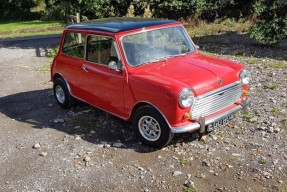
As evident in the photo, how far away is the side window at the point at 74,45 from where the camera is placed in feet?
22.9

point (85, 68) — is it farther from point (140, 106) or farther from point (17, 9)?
point (17, 9)

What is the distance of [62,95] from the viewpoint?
7898 millimetres

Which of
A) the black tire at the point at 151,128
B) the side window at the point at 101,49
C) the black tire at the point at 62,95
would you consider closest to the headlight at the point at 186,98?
the black tire at the point at 151,128

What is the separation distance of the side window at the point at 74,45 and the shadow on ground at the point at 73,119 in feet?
4.08

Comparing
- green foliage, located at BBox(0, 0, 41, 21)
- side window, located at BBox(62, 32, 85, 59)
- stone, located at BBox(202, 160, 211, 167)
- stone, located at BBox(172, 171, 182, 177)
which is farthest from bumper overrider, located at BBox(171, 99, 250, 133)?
green foliage, located at BBox(0, 0, 41, 21)

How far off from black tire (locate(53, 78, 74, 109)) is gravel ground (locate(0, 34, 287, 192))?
162mm

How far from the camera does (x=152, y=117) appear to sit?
18.1 feet

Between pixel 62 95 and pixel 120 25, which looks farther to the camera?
pixel 62 95

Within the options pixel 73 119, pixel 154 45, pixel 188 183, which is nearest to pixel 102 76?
pixel 154 45

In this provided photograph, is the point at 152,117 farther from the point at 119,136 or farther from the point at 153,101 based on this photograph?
the point at 119,136

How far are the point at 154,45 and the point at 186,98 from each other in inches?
56.2

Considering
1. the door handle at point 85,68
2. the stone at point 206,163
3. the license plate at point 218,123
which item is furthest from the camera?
the door handle at point 85,68

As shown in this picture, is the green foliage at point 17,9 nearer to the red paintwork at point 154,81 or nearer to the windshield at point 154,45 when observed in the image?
the red paintwork at point 154,81

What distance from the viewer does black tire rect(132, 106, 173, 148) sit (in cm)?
543
